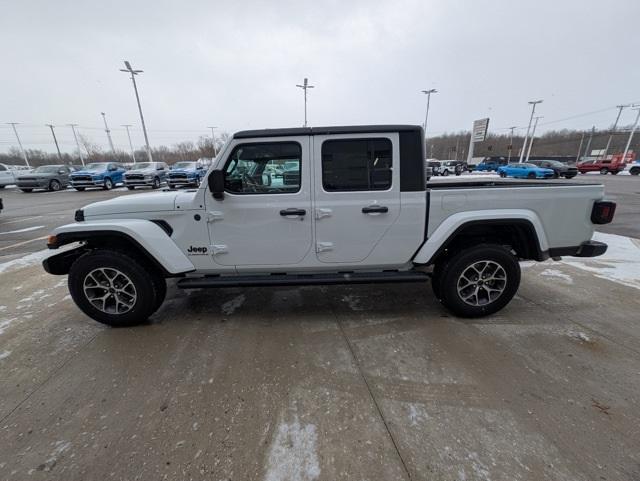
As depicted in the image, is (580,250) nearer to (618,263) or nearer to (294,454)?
(618,263)

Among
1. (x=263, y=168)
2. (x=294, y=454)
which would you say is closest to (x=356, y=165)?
(x=263, y=168)

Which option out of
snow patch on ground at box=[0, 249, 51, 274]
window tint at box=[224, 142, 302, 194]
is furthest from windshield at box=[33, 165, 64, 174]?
window tint at box=[224, 142, 302, 194]

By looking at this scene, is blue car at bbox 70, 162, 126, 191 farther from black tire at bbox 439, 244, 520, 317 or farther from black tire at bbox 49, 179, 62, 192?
black tire at bbox 439, 244, 520, 317

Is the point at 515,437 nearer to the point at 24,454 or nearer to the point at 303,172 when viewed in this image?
the point at 303,172

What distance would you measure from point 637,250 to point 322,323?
20.3ft

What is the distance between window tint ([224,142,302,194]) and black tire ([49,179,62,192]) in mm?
23845

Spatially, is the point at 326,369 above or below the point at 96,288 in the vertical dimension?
below

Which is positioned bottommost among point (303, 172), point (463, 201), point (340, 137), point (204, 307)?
point (204, 307)

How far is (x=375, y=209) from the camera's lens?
9.82 feet

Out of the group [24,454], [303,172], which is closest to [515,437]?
[303,172]

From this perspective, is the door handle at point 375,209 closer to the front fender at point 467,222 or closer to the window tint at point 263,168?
the front fender at point 467,222

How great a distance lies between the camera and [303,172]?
3.00 meters

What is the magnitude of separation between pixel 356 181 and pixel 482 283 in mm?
1750

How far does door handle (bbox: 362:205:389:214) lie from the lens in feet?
9.82
